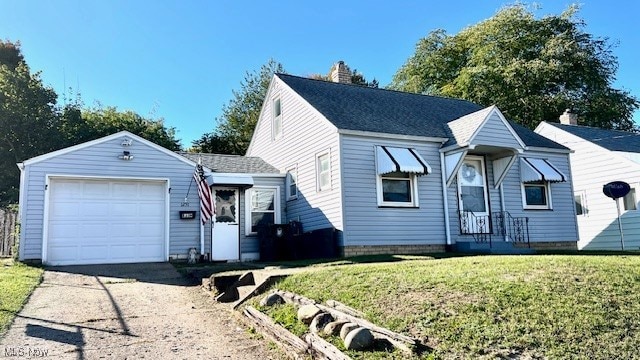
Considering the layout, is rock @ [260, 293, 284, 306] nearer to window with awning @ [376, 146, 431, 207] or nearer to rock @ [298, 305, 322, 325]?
rock @ [298, 305, 322, 325]

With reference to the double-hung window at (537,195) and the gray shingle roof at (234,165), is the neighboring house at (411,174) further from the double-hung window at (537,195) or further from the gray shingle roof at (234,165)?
the gray shingle roof at (234,165)

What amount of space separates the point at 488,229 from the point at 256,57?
2186 cm

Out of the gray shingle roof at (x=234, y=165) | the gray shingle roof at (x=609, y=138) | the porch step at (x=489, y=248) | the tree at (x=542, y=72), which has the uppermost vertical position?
the tree at (x=542, y=72)

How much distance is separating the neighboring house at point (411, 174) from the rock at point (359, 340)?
23.6ft

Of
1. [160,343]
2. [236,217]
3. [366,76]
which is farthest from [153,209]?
[366,76]

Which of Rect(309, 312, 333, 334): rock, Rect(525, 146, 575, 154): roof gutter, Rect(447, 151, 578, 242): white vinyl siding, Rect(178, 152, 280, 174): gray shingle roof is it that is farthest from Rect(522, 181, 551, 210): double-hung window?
Rect(309, 312, 333, 334): rock

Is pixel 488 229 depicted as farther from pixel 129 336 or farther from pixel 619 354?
pixel 129 336

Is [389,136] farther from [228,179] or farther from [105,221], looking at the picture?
[105,221]

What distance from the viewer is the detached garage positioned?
12.0 m

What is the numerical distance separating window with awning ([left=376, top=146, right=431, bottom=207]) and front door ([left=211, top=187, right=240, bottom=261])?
4.30 m

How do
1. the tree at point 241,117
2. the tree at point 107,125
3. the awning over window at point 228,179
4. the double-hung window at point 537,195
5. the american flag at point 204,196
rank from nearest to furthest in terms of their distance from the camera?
the american flag at point 204,196 < the awning over window at point 228,179 < the double-hung window at point 537,195 < the tree at point 107,125 < the tree at point 241,117

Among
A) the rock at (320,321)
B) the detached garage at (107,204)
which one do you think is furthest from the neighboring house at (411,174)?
the rock at (320,321)

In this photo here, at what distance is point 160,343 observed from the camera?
5641 millimetres

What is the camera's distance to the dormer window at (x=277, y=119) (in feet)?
54.3
